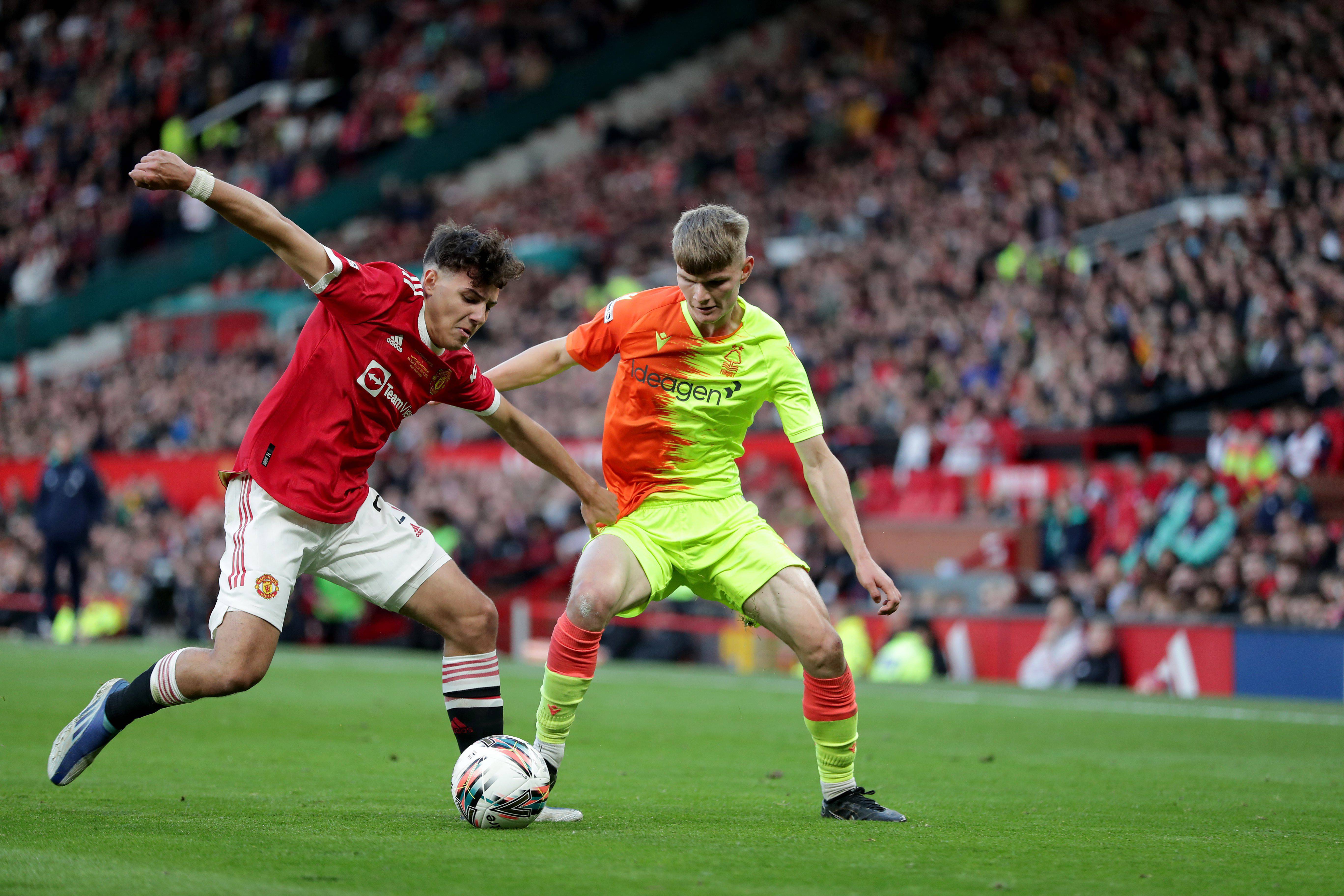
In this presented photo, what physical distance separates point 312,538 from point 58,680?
299 inches

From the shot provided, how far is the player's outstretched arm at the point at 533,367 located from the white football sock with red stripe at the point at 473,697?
1.12 metres

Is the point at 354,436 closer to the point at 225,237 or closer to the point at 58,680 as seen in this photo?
the point at 58,680

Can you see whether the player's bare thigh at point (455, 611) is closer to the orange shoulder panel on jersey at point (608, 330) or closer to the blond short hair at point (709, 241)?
the orange shoulder panel on jersey at point (608, 330)

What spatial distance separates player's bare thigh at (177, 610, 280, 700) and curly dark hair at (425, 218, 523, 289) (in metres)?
1.50

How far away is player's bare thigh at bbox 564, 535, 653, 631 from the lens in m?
5.91

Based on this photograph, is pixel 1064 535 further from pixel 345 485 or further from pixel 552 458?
pixel 345 485

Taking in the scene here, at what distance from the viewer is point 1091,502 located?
1706cm

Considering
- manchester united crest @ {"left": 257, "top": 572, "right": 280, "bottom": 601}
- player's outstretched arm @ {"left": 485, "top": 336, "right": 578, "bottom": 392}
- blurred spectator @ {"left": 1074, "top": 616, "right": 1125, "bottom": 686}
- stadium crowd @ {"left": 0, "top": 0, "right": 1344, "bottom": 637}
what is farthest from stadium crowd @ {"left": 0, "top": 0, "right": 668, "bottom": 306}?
manchester united crest @ {"left": 257, "top": 572, "right": 280, "bottom": 601}

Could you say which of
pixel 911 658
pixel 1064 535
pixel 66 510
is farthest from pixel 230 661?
pixel 1064 535

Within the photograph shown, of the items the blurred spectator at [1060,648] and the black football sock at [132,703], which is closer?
the black football sock at [132,703]

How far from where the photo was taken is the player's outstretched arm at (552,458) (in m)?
6.09

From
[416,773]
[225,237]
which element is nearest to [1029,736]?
[416,773]

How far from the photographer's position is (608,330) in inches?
251

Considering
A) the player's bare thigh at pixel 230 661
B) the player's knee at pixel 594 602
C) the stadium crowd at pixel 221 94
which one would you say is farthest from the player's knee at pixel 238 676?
the stadium crowd at pixel 221 94
